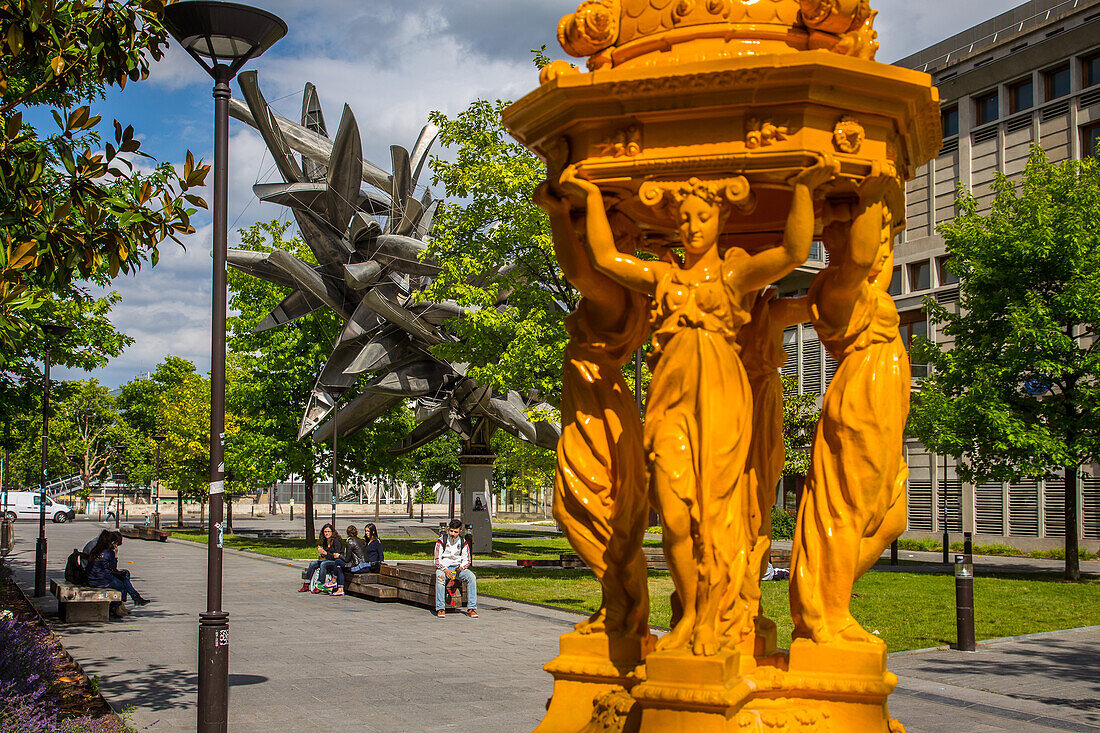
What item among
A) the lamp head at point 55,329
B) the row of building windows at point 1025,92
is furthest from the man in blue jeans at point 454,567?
the row of building windows at point 1025,92

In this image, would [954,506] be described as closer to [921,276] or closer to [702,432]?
[921,276]

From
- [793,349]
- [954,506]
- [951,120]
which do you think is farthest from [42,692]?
[951,120]

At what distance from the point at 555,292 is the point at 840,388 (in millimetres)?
18870

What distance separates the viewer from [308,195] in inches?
1209

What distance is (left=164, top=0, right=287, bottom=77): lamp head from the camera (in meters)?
7.35

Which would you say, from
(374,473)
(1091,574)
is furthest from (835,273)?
(374,473)

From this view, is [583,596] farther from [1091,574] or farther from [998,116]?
[998,116]

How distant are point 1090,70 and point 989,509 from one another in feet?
51.6

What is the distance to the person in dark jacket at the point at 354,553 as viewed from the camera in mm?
20562

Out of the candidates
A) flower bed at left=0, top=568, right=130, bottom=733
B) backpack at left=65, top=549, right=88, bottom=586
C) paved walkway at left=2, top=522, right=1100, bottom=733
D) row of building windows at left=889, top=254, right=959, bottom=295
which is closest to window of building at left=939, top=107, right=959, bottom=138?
row of building windows at left=889, top=254, right=959, bottom=295

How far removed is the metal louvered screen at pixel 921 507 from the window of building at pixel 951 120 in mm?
13708

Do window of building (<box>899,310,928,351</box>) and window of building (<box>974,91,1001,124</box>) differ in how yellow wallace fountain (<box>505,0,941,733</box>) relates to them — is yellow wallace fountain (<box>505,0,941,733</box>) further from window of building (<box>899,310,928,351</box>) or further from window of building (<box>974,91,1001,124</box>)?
window of building (<box>974,91,1001,124</box>)

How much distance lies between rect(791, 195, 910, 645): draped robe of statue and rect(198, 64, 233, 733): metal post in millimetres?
3932

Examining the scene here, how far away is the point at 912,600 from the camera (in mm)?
18469
